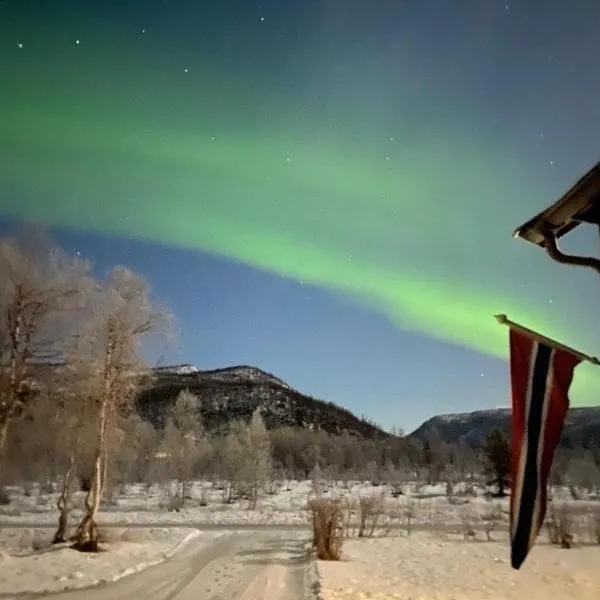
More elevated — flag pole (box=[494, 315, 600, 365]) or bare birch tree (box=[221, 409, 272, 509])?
flag pole (box=[494, 315, 600, 365])

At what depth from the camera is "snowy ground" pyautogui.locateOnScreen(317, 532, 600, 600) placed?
34.9ft

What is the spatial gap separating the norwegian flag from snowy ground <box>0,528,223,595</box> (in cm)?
874

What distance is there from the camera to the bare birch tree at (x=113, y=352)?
1702 cm

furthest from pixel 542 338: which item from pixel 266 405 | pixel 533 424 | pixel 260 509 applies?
pixel 266 405

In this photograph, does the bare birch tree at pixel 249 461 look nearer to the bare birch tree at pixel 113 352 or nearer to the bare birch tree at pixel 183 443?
the bare birch tree at pixel 183 443

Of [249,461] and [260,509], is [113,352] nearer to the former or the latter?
[260,509]

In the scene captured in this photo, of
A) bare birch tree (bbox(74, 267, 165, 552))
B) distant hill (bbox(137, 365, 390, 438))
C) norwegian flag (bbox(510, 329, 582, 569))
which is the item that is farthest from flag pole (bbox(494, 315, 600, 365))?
distant hill (bbox(137, 365, 390, 438))

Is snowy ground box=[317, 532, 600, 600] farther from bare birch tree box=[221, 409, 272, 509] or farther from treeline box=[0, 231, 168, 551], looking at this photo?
bare birch tree box=[221, 409, 272, 509]

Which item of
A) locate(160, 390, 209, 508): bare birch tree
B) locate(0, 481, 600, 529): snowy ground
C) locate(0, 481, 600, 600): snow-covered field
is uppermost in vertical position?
locate(160, 390, 209, 508): bare birch tree

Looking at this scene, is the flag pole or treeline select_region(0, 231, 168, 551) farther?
treeline select_region(0, 231, 168, 551)

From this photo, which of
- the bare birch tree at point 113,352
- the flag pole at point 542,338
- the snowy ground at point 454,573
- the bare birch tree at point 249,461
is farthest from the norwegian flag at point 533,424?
the bare birch tree at point 249,461

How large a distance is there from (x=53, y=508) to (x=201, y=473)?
28.4m

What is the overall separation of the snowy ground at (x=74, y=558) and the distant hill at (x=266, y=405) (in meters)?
80.4

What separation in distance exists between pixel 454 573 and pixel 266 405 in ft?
367
